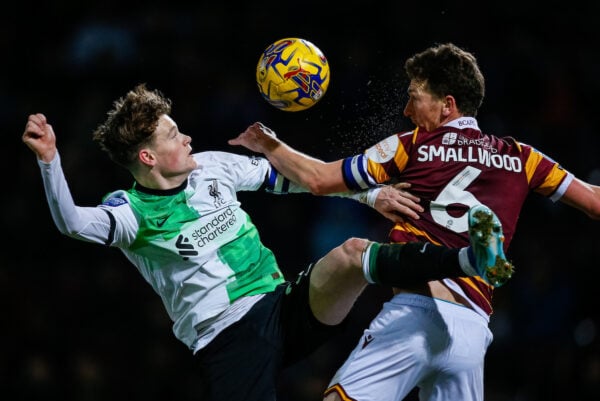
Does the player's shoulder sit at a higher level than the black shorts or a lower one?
higher

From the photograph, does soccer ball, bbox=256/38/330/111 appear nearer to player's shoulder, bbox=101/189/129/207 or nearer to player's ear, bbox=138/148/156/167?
player's ear, bbox=138/148/156/167

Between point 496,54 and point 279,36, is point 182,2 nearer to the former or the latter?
point 279,36

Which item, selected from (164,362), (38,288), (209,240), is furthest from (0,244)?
(209,240)

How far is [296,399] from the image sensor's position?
8.38 metres

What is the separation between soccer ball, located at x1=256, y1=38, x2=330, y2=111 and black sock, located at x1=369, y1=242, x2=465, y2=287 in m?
1.16

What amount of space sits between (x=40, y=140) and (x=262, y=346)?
1.64 m

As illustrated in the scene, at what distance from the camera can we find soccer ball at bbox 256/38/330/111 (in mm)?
5234

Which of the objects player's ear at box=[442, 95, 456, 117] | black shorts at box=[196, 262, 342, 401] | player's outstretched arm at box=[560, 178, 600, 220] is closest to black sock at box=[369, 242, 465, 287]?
black shorts at box=[196, 262, 342, 401]

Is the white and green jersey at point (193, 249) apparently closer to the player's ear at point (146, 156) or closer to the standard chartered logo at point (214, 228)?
the standard chartered logo at point (214, 228)

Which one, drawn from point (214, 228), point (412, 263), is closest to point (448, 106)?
point (412, 263)

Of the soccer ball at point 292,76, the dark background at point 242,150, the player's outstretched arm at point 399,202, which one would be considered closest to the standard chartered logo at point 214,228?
the soccer ball at point 292,76

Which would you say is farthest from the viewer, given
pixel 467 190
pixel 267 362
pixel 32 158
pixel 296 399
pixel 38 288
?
pixel 32 158

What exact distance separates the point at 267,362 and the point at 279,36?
5920 mm

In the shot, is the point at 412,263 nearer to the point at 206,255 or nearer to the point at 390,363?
the point at 390,363
